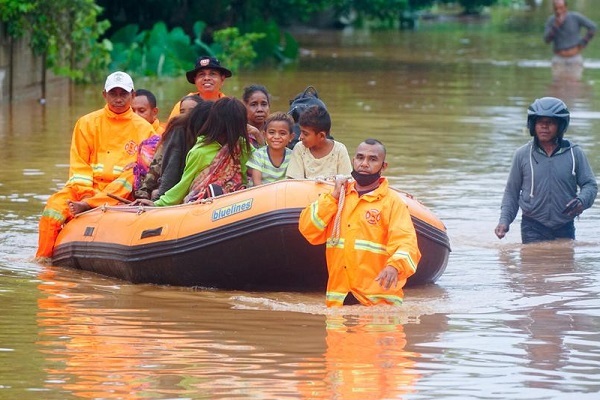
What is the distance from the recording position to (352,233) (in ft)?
26.1

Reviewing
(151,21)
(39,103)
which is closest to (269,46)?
(151,21)

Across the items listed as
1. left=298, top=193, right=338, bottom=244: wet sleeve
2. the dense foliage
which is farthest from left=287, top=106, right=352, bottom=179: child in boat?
the dense foliage

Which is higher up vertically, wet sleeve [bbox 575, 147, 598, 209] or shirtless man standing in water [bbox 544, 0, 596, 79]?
wet sleeve [bbox 575, 147, 598, 209]

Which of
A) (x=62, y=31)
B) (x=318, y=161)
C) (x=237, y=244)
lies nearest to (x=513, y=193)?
(x=318, y=161)

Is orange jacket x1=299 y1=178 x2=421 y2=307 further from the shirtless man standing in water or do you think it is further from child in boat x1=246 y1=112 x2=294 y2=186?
the shirtless man standing in water

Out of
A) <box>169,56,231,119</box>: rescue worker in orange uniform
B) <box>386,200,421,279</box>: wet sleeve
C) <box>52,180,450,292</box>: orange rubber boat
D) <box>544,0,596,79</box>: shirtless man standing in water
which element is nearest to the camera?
<box>386,200,421,279</box>: wet sleeve

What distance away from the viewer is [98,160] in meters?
10.3

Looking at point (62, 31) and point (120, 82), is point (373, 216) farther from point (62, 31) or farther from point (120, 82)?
point (62, 31)

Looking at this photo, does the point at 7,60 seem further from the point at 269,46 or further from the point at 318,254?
the point at 318,254

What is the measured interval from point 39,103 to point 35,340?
14715 millimetres

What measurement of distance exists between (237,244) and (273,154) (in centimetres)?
72

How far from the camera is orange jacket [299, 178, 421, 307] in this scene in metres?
7.91

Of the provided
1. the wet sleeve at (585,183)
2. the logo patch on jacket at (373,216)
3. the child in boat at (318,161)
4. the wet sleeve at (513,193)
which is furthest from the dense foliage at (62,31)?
the logo patch on jacket at (373,216)

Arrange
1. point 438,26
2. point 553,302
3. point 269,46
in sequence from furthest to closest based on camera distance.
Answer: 1. point 438,26
2. point 269,46
3. point 553,302
